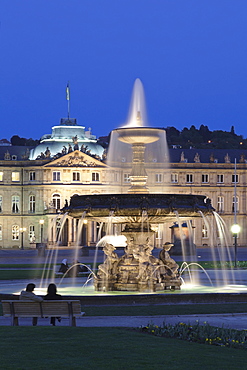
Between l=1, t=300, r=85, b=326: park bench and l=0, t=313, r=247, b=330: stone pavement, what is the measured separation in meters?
0.59

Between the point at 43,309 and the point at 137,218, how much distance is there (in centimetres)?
987

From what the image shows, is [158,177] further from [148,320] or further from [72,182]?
[148,320]

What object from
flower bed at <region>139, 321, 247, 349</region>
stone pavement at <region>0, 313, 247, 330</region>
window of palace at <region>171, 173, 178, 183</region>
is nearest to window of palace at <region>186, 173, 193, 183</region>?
window of palace at <region>171, 173, 178, 183</region>

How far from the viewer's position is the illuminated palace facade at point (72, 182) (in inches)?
4446

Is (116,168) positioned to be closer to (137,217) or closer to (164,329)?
(137,217)

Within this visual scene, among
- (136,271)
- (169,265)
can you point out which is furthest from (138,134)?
(136,271)

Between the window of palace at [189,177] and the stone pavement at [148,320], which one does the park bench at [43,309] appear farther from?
the window of palace at [189,177]

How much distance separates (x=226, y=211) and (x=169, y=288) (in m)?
91.7

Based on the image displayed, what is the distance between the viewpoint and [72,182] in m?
A: 114

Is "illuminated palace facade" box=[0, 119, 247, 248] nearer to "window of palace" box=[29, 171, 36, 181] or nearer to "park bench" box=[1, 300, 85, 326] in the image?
"window of palace" box=[29, 171, 36, 181]

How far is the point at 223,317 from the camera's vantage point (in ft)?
68.9

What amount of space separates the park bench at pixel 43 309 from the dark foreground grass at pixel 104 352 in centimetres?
154

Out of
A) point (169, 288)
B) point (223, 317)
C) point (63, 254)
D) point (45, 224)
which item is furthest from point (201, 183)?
point (223, 317)

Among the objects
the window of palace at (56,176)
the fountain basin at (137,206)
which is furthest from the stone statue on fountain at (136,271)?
the window of palace at (56,176)
